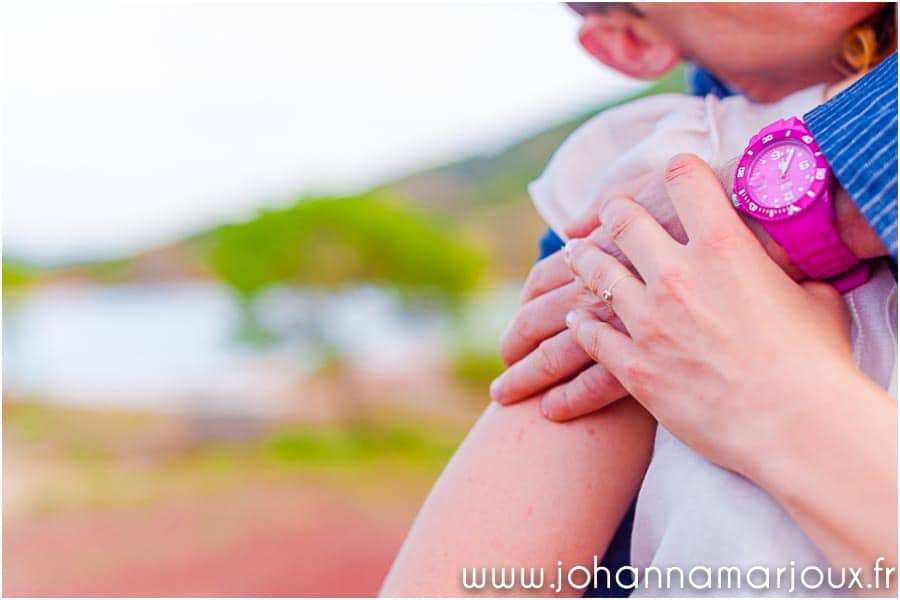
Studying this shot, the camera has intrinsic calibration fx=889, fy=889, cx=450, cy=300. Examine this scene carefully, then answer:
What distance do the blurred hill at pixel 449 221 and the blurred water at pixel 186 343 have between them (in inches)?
10.3

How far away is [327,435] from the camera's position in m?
9.34

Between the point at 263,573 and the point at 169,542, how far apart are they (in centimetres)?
111

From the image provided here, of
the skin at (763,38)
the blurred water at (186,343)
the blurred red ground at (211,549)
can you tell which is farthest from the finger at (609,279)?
the blurred water at (186,343)

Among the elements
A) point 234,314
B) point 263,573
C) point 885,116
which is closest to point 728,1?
point 885,116

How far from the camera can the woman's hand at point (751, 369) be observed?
0.53 metres

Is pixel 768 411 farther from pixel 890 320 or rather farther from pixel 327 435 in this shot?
pixel 327 435

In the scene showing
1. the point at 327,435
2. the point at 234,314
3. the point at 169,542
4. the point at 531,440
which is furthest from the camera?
the point at 327,435

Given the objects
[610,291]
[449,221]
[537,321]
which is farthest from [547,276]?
[449,221]

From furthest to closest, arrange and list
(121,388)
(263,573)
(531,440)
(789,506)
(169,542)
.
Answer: (121,388) → (169,542) → (263,573) → (531,440) → (789,506)

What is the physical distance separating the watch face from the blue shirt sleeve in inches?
0.4

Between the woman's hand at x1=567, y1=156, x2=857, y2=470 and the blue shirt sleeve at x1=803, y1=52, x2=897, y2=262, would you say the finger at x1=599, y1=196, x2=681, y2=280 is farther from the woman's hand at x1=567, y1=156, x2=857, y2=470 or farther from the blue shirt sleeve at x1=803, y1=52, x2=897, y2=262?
the blue shirt sleeve at x1=803, y1=52, x2=897, y2=262

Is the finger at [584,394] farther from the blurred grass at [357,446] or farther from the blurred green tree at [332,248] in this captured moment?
the blurred grass at [357,446]

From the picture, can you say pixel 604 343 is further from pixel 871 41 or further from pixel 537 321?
pixel 871 41

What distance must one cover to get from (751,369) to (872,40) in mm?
412
